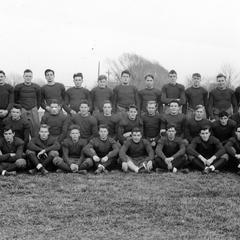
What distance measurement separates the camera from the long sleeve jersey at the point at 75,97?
10.6 meters

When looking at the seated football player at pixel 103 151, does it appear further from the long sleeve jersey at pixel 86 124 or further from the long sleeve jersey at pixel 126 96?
the long sleeve jersey at pixel 126 96

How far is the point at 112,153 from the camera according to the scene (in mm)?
9305

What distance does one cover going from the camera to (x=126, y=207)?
6.41 meters

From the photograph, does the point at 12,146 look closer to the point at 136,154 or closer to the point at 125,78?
the point at 136,154

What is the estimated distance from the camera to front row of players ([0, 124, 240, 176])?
29.6 ft

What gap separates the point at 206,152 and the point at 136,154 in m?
1.58

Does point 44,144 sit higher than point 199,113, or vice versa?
point 199,113

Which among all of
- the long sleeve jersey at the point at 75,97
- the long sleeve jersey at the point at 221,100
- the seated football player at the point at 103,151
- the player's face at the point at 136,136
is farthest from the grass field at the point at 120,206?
the long sleeve jersey at the point at 75,97

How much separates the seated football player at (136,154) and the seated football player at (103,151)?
0.21 m

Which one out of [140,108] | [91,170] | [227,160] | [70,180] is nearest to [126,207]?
[70,180]

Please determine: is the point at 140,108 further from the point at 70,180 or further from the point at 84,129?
the point at 70,180

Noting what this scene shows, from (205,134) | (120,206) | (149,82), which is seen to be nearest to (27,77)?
(149,82)

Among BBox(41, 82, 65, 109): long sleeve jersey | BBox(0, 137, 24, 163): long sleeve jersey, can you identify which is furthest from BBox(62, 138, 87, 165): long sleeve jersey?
BBox(41, 82, 65, 109): long sleeve jersey

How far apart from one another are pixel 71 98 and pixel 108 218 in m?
5.30
